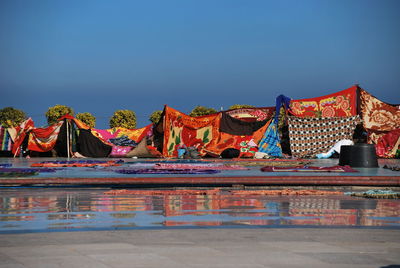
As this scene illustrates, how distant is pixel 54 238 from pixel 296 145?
1020 inches

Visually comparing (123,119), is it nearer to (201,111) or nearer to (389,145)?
(201,111)

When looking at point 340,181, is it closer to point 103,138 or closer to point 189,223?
point 189,223

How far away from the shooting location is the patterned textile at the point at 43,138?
3541cm

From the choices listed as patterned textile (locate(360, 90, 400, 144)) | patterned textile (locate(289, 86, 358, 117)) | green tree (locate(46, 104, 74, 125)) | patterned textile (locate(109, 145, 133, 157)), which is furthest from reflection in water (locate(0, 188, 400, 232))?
green tree (locate(46, 104, 74, 125))

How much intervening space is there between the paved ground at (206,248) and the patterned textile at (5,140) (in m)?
32.1

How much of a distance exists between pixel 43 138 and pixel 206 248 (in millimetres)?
31051

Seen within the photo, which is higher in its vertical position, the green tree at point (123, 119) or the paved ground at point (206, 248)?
the green tree at point (123, 119)

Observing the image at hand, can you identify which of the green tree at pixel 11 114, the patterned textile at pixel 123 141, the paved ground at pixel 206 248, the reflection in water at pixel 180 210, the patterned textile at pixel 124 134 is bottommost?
the paved ground at pixel 206 248

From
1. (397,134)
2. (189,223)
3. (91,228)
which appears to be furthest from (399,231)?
(397,134)

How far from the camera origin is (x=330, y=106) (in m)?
32.3

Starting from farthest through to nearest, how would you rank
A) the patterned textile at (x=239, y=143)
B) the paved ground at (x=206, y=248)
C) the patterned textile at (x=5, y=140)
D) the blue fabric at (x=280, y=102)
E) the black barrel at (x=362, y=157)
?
the patterned textile at (x=5, y=140) < the blue fabric at (x=280, y=102) < the patterned textile at (x=239, y=143) < the black barrel at (x=362, y=157) < the paved ground at (x=206, y=248)

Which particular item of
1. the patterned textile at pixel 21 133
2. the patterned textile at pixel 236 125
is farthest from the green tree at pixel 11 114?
the patterned textile at pixel 236 125

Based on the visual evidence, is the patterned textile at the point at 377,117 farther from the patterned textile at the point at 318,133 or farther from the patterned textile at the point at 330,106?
the patterned textile at the point at 318,133

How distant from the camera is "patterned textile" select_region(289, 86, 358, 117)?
3212 centimetres
